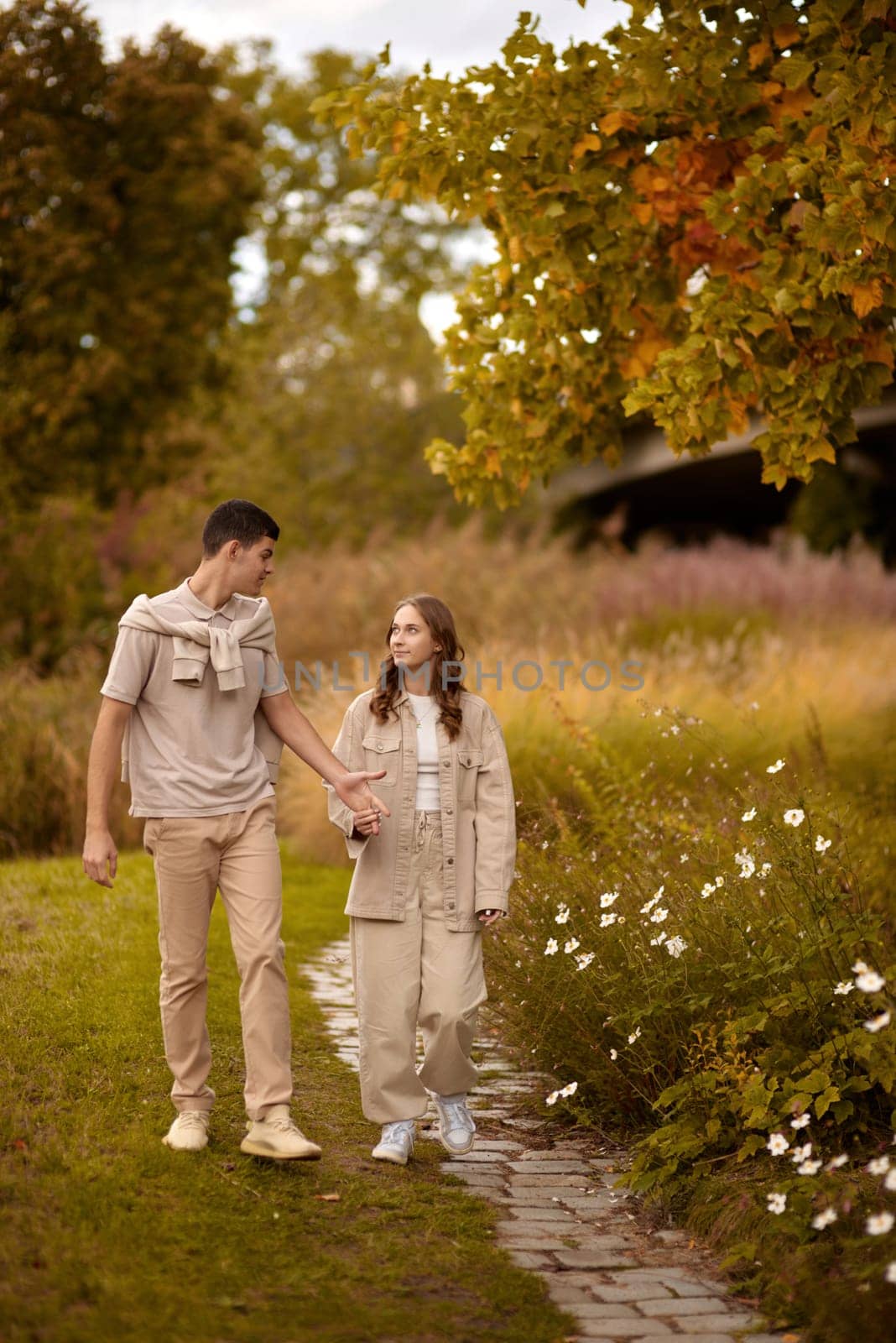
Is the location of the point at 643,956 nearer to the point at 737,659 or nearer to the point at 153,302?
the point at 737,659

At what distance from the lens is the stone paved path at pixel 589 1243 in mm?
3383

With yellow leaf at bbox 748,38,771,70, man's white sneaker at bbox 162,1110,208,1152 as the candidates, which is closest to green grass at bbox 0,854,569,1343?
man's white sneaker at bbox 162,1110,208,1152

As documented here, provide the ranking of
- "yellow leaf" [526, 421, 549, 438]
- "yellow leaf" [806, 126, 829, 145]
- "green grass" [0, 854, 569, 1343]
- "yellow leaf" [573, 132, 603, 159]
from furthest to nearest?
"yellow leaf" [526, 421, 549, 438], "yellow leaf" [573, 132, 603, 159], "yellow leaf" [806, 126, 829, 145], "green grass" [0, 854, 569, 1343]

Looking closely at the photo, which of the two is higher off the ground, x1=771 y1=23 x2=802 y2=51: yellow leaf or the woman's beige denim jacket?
x1=771 y1=23 x2=802 y2=51: yellow leaf

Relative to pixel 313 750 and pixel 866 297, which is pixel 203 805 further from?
pixel 866 297

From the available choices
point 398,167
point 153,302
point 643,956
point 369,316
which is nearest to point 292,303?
point 369,316

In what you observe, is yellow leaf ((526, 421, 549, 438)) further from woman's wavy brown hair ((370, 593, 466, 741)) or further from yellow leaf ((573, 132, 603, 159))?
woman's wavy brown hair ((370, 593, 466, 741))

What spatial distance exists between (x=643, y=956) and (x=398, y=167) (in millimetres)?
3088

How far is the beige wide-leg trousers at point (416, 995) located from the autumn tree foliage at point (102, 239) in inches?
549

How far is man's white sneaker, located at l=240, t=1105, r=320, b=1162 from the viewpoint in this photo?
4074mm

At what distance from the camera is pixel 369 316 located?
30.9 meters

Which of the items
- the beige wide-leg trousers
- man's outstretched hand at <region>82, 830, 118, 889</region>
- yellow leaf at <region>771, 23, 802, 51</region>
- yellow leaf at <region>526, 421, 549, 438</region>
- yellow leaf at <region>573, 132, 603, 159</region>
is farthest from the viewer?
yellow leaf at <region>526, 421, 549, 438</region>

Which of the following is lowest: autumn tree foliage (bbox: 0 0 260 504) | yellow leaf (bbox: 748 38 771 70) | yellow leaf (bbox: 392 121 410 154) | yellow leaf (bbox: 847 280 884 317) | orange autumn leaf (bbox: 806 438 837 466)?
orange autumn leaf (bbox: 806 438 837 466)

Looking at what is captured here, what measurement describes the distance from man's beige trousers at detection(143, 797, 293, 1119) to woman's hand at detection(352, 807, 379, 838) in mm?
273
